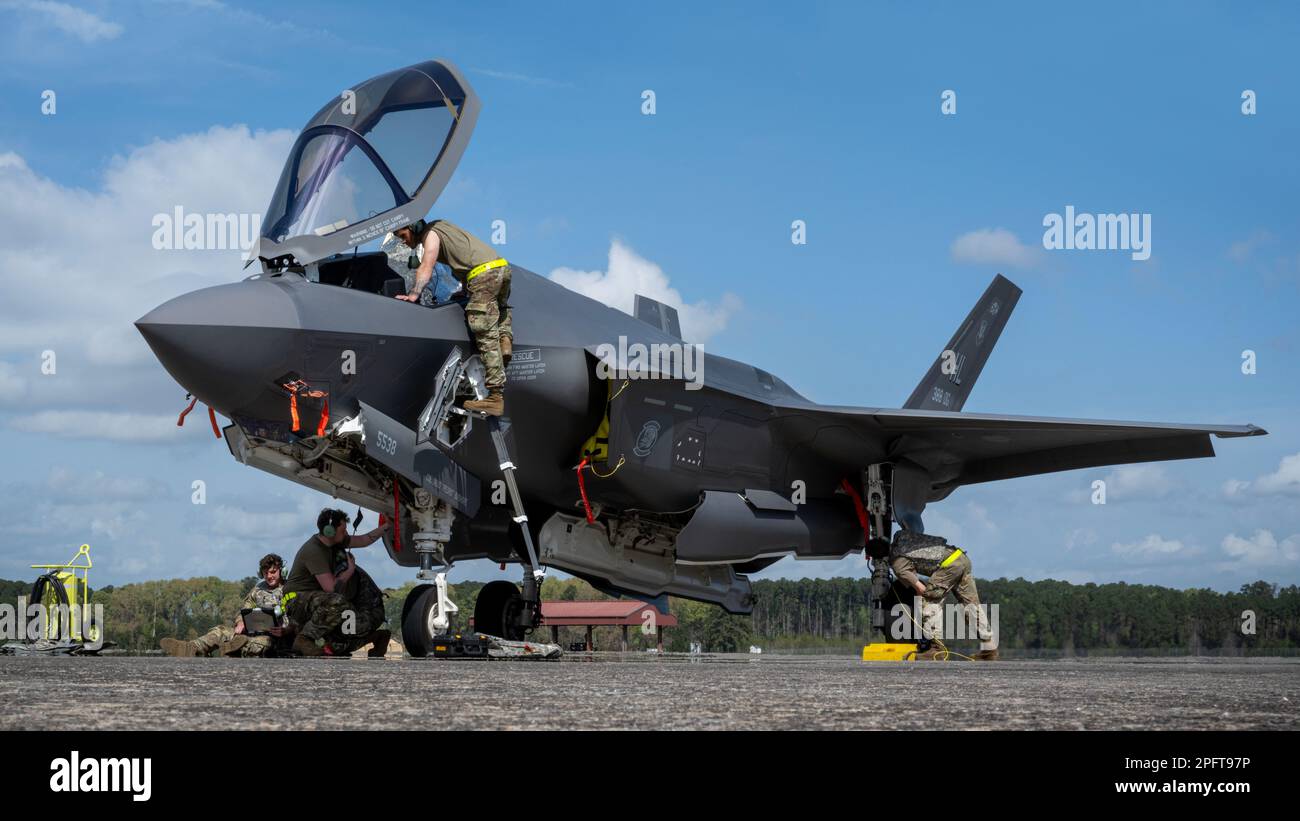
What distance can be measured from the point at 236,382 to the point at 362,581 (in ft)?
9.38

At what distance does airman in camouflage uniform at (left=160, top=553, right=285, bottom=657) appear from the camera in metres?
9.35

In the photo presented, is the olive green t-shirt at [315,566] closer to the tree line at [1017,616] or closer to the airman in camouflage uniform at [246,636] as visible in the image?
the airman in camouflage uniform at [246,636]

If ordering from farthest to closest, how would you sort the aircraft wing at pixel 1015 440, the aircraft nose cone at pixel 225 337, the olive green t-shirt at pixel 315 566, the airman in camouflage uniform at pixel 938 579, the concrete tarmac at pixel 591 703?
the aircraft wing at pixel 1015 440 < the airman in camouflage uniform at pixel 938 579 < the olive green t-shirt at pixel 315 566 < the aircraft nose cone at pixel 225 337 < the concrete tarmac at pixel 591 703

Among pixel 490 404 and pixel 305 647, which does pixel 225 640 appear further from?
pixel 490 404

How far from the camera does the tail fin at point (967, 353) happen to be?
16109mm

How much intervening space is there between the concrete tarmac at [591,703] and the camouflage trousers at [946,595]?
5.22 meters

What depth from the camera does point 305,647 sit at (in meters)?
9.50

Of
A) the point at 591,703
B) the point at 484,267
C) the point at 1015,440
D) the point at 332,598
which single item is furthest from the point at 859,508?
the point at 591,703

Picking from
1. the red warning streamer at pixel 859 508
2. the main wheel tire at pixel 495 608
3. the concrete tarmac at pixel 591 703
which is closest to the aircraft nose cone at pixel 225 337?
the concrete tarmac at pixel 591 703

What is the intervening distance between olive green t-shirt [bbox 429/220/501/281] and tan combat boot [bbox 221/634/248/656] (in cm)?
346

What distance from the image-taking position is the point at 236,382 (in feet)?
26.2

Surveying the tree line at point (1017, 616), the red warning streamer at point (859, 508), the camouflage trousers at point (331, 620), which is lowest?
the tree line at point (1017, 616)
